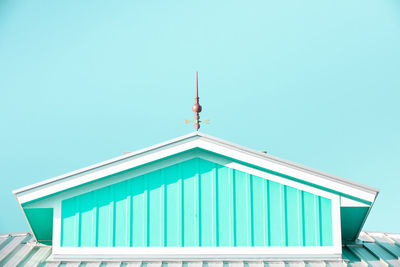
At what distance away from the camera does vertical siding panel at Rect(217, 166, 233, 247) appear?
12.8m

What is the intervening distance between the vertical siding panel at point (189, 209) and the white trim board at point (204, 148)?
2.63 feet

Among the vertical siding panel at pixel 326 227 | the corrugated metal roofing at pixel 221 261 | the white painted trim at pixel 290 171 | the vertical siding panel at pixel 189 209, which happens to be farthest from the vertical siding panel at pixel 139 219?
the vertical siding panel at pixel 326 227

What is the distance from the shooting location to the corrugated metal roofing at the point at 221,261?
12.7 m

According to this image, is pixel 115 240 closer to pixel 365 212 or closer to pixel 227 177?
pixel 227 177

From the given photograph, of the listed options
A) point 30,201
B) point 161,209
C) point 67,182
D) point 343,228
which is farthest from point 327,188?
point 30,201

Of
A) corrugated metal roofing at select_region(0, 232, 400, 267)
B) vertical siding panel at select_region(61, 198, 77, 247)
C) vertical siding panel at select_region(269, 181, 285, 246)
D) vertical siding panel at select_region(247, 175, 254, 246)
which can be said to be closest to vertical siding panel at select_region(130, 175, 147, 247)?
corrugated metal roofing at select_region(0, 232, 400, 267)

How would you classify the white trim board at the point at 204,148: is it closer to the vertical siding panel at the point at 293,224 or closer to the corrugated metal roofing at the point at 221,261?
the vertical siding panel at the point at 293,224

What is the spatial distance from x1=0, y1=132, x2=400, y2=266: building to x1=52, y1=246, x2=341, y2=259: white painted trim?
A: 0.08ft

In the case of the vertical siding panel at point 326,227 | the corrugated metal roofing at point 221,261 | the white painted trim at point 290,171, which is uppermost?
the white painted trim at point 290,171

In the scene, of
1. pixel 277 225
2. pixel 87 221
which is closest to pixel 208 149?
pixel 277 225

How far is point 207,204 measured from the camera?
12.9m

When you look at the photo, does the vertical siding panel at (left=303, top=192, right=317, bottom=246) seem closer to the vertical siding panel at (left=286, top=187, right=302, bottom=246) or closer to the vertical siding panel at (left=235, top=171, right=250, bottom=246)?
the vertical siding panel at (left=286, top=187, right=302, bottom=246)

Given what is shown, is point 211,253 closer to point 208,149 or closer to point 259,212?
point 259,212

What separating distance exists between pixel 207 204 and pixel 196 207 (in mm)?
283
